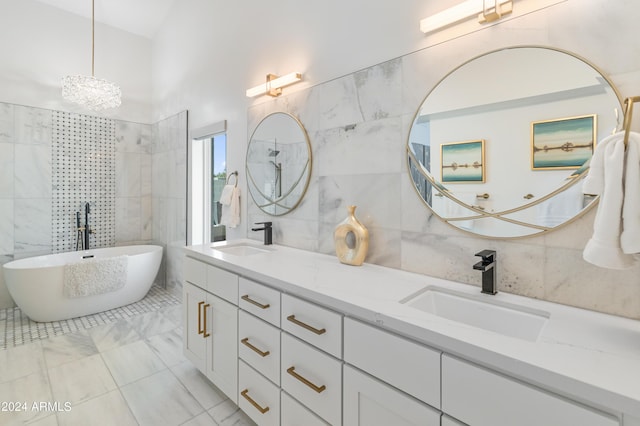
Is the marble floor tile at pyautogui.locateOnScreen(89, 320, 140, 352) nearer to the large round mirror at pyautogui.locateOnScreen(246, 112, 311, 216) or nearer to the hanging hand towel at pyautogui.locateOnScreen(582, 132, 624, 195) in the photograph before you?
the large round mirror at pyautogui.locateOnScreen(246, 112, 311, 216)

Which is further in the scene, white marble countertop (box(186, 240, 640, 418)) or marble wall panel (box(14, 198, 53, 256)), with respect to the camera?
marble wall panel (box(14, 198, 53, 256))

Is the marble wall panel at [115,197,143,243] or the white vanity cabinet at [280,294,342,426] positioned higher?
the marble wall panel at [115,197,143,243]

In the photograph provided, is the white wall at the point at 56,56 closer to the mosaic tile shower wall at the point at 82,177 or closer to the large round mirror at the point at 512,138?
the mosaic tile shower wall at the point at 82,177

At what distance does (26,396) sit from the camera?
1.95 metres

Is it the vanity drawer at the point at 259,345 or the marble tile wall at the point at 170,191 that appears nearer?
the vanity drawer at the point at 259,345

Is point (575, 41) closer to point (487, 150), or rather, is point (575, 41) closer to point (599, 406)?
point (487, 150)

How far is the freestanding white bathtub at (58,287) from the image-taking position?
9.34 ft

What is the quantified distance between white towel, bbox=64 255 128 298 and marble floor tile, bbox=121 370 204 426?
4.85 feet

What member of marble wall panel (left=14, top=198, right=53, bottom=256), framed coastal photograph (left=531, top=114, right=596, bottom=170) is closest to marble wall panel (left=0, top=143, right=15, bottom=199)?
marble wall panel (left=14, top=198, right=53, bottom=256)

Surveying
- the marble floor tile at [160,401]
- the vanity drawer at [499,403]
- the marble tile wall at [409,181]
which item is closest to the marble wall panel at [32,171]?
the marble floor tile at [160,401]

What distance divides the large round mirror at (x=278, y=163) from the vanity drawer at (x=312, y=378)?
1.12 metres

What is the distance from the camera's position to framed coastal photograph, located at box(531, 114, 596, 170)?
3.65 feet

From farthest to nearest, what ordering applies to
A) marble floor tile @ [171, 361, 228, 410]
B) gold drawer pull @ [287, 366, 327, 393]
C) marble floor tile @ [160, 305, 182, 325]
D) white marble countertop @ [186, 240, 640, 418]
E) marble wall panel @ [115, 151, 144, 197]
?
marble wall panel @ [115, 151, 144, 197], marble floor tile @ [160, 305, 182, 325], marble floor tile @ [171, 361, 228, 410], gold drawer pull @ [287, 366, 327, 393], white marble countertop @ [186, 240, 640, 418]

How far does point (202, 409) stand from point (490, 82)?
92.6 inches
